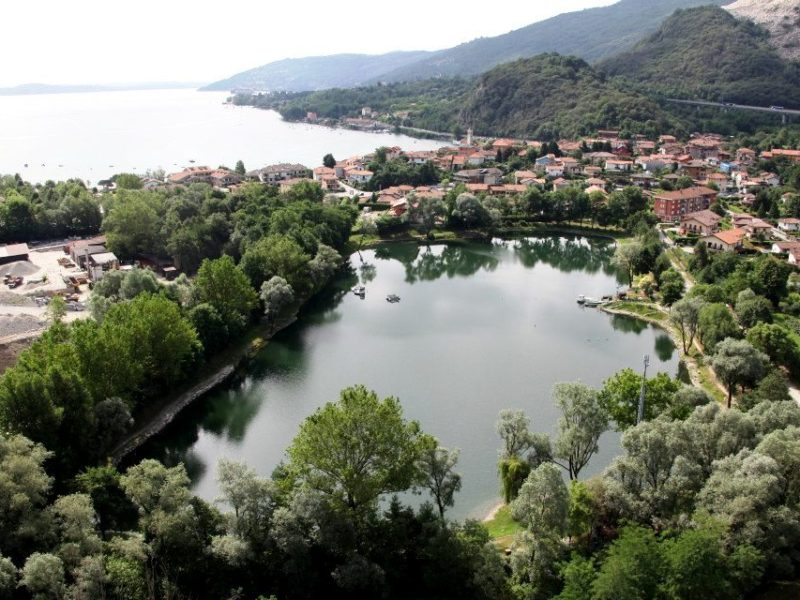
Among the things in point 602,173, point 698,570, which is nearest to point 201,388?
point 698,570

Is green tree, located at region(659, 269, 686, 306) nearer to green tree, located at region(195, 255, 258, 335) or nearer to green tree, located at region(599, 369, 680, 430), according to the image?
green tree, located at region(599, 369, 680, 430)

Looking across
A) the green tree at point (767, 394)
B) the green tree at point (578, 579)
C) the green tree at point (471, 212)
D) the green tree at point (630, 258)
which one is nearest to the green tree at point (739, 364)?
the green tree at point (767, 394)

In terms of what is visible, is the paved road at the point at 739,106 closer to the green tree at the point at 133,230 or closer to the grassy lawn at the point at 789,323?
the grassy lawn at the point at 789,323

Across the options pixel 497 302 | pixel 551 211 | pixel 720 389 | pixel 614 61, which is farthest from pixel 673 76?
pixel 720 389

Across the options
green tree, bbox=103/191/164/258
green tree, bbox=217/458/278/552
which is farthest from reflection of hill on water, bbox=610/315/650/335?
green tree, bbox=103/191/164/258

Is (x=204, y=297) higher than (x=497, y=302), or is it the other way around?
(x=204, y=297)

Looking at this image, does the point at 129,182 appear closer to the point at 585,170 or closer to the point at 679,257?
the point at 679,257

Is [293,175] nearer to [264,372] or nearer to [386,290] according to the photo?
[386,290]
